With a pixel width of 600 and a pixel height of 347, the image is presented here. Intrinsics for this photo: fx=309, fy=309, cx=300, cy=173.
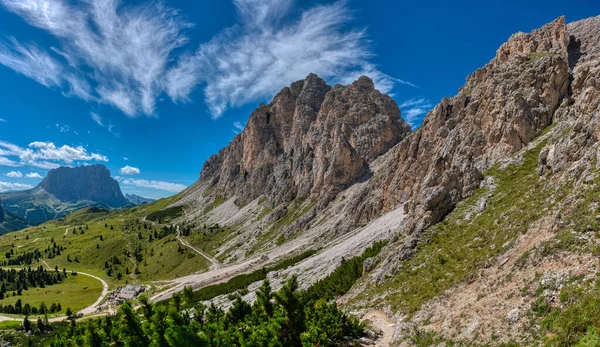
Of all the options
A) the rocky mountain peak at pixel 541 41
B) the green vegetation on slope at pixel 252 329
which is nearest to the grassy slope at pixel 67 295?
the green vegetation on slope at pixel 252 329

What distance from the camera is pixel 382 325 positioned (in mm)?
37719

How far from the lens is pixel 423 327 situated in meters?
31.6

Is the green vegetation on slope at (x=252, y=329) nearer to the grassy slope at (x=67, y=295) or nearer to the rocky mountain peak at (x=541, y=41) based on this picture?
the rocky mountain peak at (x=541, y=41)

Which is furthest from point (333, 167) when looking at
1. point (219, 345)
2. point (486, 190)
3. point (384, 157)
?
point (219, 345)

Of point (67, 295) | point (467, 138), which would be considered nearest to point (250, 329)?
point (467, 138)

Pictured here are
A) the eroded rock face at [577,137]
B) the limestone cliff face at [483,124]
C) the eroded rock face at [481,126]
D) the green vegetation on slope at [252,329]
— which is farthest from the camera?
the limestone cliff face at [483,124]

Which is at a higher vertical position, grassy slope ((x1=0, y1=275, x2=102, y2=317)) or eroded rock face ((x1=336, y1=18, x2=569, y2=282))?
eroded rock face ((x1=336, y1=18, x2=569, y2=282))

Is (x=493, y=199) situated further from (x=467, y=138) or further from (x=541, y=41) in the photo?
(x=541, y=41)

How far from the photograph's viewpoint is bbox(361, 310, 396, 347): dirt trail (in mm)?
33828

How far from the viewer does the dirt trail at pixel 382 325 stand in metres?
33.8

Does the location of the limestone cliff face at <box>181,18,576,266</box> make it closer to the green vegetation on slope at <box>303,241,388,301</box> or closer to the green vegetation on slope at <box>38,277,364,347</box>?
the green vegetation on slope at <box>303,241,388,301</box>

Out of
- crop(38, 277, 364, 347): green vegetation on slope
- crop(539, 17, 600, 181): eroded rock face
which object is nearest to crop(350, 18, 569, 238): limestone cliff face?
crop(539, 17, 600, 181): eroded rock face

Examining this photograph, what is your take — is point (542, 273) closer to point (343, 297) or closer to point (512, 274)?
point (512, 274)

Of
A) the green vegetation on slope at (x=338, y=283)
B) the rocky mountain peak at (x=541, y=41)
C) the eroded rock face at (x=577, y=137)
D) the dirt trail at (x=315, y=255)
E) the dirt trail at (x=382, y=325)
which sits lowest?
the dirt trail at (x=382, y=325)
